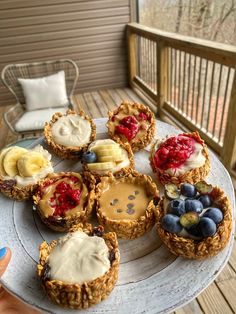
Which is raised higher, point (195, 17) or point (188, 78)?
point (195, 17)

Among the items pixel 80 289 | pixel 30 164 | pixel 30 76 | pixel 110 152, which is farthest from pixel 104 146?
pixel 30 76

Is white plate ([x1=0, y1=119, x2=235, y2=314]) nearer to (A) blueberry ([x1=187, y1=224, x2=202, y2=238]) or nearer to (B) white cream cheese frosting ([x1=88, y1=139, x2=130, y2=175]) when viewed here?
(A) blueberry ([x1=187, y1=224, x2=202, y2=238])

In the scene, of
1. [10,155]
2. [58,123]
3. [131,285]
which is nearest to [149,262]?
[131,285]

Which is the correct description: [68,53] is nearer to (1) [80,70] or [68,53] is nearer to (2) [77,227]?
(1) [80,70]

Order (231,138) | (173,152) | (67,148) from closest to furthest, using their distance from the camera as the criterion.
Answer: (173,152), (67,148), (231,138)

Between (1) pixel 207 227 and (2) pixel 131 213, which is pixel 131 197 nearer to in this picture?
(2) pixel 131 213

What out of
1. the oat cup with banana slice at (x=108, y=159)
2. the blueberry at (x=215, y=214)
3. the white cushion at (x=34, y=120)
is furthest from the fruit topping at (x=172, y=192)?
the white cushion at (x=34, y=120)

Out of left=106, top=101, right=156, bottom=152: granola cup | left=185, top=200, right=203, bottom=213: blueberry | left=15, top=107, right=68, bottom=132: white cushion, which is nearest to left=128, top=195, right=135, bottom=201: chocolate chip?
left=185, top=200, right=203, bottom=213: blueberry
